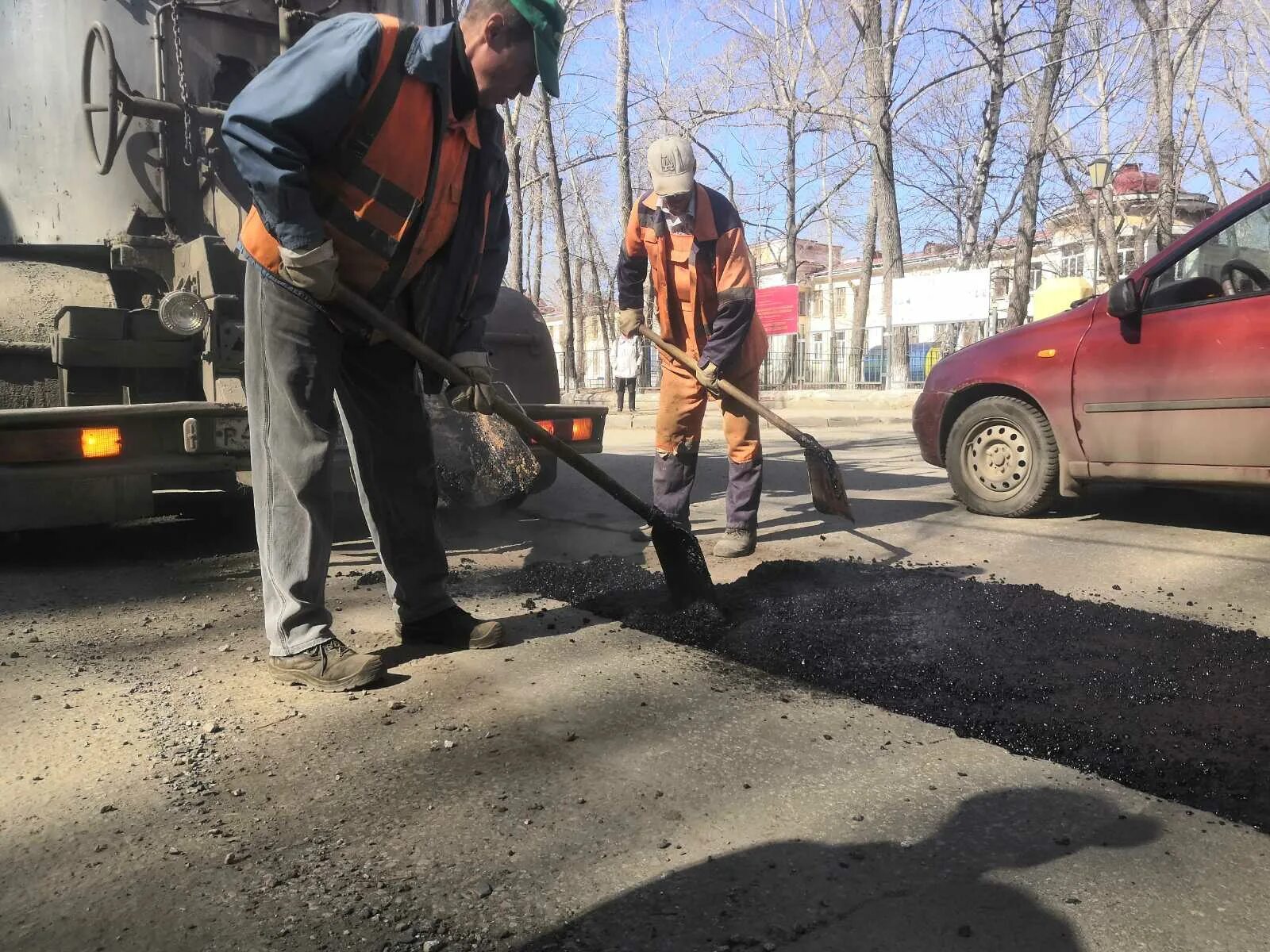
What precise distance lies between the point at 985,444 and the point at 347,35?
4.26m

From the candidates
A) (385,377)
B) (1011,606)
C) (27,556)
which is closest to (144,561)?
(27,556)

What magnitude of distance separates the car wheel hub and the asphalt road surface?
1.55 metres

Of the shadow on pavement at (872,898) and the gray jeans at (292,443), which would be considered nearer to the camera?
the shadow on pavement at (872,898)

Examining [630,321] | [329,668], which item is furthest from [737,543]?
[329,668]

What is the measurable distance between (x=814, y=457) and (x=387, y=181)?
288 centimetres

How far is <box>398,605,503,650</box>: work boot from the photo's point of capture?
3086mm

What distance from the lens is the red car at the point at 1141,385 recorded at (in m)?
4.43

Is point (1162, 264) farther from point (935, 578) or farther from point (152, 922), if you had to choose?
point (152, 922)

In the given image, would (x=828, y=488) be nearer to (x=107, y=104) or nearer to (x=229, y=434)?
(x=229, y=434)

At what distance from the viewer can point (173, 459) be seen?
4.03 meters

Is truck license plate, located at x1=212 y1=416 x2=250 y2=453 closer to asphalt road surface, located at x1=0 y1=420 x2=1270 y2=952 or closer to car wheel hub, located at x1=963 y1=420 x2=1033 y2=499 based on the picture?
asphalt road surface, located at x1=0 y1=420 x2=1270 y2=952

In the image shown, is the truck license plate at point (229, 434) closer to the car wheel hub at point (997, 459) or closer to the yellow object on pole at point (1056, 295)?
the car wheel hub at point (997, 459)

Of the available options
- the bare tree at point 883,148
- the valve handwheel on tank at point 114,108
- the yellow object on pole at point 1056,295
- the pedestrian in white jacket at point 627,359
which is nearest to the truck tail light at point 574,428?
the valve handwheel on tank at point 114,108

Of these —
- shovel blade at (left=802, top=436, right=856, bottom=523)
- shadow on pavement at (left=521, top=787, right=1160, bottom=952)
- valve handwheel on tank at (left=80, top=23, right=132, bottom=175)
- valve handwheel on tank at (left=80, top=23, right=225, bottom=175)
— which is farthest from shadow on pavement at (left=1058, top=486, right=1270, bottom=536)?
valve handwheel on tank at (left=80, top=23, right=132, bottom=175)
